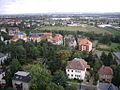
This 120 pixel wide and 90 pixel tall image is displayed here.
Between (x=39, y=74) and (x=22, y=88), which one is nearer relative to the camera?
(x=39, y=74)

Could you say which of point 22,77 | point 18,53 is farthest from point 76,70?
point 18,53

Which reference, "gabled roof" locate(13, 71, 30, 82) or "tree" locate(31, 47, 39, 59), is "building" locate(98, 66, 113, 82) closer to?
"gabled roof" locate(13, 71, 30, 82)

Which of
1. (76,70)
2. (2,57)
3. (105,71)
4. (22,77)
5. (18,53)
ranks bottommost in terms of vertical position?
(105,71)

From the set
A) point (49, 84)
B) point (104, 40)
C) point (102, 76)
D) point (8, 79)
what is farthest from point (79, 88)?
point (104, 40)

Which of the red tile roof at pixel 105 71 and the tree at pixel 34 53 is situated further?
the tree at pixel 34 53

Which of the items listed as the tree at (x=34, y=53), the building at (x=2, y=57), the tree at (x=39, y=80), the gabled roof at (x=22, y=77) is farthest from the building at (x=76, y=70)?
the building at (x=2, y=57)

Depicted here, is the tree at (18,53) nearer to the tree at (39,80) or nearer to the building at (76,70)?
the building at (76,70)

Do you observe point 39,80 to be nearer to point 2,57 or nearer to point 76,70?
point 76,70

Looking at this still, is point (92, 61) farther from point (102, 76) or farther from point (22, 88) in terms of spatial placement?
point (22, 88)
